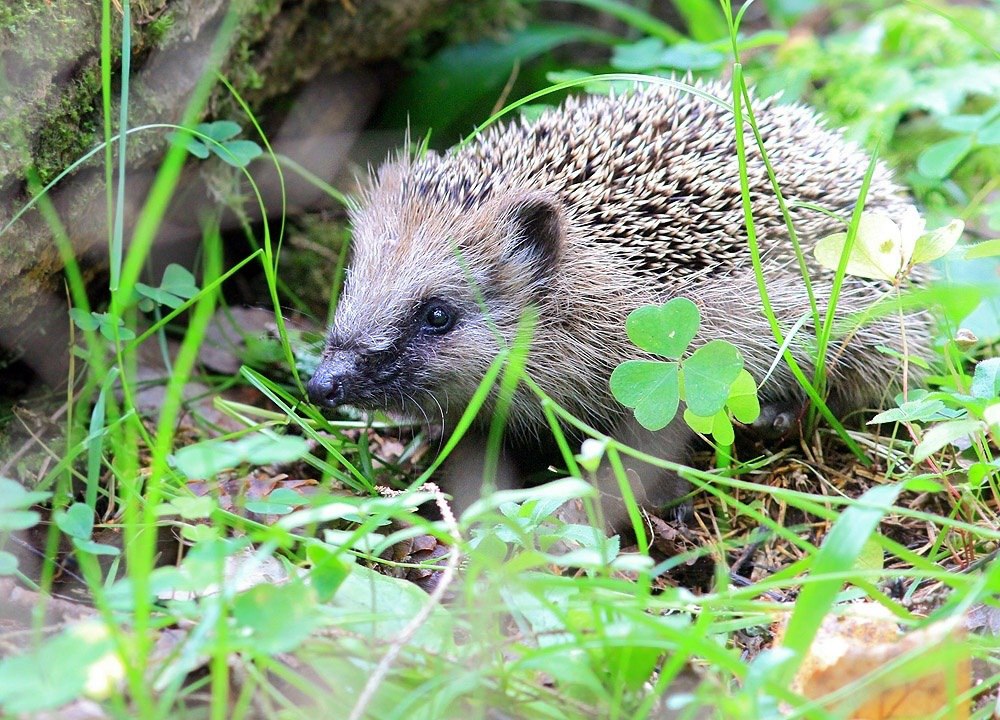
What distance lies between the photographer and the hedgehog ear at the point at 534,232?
379cm

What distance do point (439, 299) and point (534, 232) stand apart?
443mm

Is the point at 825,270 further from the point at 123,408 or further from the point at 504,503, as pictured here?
the point at 123,408

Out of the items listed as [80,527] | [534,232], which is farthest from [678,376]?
[80,527]

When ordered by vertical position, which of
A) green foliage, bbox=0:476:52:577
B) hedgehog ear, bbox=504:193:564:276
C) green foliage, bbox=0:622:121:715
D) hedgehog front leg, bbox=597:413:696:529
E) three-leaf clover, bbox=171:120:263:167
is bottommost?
hedgehog front leg, bbox=597:413:696:529

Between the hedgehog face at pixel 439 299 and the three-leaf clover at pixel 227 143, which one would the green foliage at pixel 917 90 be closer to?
the hedgehog face at pixel 439 299

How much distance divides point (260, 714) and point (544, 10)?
5.63 m

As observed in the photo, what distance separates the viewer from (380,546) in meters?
2.39

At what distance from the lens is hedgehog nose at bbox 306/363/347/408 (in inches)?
139

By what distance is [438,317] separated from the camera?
3.81m

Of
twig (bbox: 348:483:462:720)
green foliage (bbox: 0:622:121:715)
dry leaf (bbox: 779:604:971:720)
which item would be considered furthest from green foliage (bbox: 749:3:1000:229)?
green foliage (bbox: 0:622:121:715)

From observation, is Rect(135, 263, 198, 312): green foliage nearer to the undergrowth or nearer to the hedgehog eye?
the undergrowth

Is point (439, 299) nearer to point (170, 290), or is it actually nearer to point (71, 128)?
point (170, 290)

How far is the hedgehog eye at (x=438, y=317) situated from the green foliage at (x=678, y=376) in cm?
83

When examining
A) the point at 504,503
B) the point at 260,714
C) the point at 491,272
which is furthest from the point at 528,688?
the point at 491,272
